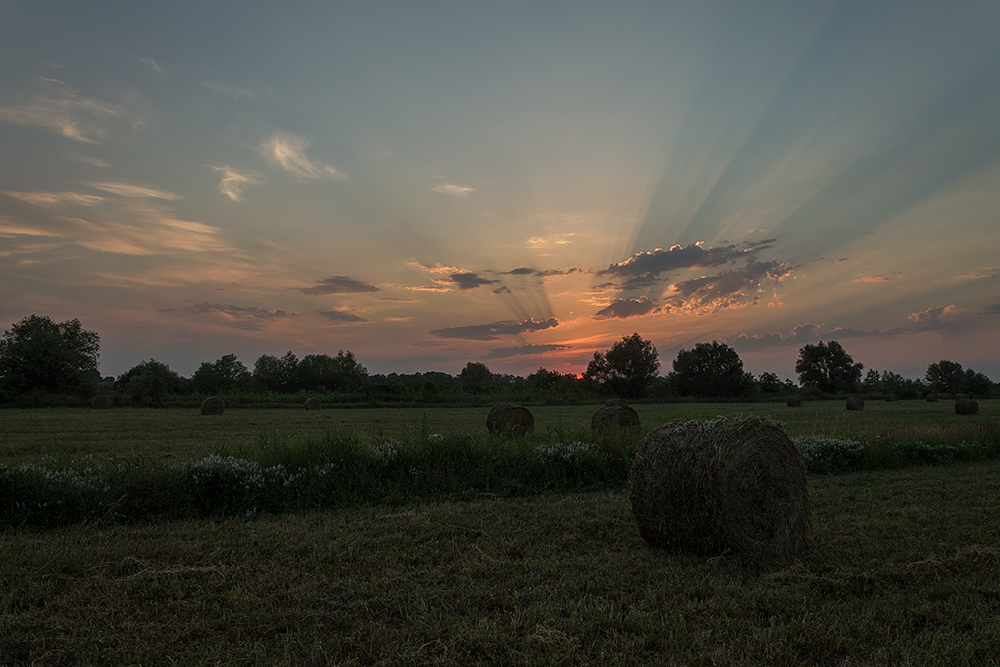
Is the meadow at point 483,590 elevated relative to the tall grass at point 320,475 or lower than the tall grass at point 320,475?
lower

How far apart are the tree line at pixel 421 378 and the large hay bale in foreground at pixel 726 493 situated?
45.9 metres

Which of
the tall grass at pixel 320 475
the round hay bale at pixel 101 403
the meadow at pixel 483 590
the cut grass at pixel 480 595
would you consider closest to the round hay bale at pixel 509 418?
the tall grass at pixel 320 475

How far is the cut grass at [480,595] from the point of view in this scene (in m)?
3.82

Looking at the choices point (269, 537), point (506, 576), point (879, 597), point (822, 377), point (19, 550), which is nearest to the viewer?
point (879, 597)

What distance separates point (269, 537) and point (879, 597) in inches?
248

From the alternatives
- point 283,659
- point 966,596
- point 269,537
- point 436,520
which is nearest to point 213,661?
point 283,659

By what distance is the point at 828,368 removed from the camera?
98750 millimetres

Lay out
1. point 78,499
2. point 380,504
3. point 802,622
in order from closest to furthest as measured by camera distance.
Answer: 1. point 802,622
2. point 78,499
3. point 380,504

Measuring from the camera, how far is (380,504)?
8484mm

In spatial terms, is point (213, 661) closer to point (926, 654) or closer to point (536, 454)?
point (926, 654)

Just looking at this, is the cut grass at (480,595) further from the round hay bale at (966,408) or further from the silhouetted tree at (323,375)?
the silhouetted tree at (323,375)

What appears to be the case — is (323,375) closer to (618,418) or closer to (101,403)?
(101,403)

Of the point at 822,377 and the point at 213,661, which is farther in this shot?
the point at 822,377

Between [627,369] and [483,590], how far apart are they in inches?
3189
